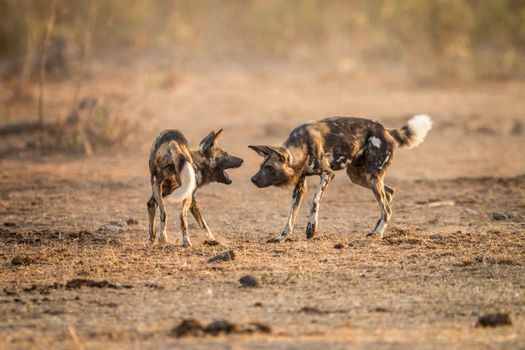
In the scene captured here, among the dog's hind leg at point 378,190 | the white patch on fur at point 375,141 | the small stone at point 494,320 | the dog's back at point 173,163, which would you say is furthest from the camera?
the white patch on fur at point 375,141

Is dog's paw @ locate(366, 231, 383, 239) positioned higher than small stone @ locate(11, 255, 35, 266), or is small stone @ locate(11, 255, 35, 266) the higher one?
dog's paw @ locate(366, 231, 383, 239)

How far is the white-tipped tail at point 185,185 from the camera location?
25.8ft

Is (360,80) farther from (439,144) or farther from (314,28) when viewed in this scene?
(439,144)

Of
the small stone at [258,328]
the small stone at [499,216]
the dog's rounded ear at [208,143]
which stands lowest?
the small stone at [258,328]

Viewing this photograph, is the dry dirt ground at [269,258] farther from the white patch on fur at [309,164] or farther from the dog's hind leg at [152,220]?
the white patch on fur at [309,164]

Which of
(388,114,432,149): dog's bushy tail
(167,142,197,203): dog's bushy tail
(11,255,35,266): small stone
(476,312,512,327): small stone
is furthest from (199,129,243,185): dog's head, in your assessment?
(476,312,512,327): small stone

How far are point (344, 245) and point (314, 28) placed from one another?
2009 centimetres

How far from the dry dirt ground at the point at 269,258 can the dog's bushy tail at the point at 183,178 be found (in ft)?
1.61

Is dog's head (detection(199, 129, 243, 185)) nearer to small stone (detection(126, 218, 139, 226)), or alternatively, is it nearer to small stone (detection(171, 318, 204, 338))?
small stone (detection(126, 218, 139, 226))

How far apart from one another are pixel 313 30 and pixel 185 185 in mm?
20366

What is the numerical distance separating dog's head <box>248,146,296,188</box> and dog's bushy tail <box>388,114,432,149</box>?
1.31 meters

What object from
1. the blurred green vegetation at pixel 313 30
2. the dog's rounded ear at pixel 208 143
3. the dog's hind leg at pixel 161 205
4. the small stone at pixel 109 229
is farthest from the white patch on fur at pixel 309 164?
the blurred green vegetation at pixel 313 30

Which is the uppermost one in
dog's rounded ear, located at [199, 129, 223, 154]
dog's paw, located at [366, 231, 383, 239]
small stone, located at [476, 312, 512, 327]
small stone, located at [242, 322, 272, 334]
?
dog's rounded ear, located at [199, 129, 223, 154]

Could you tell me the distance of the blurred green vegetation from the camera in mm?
23203
